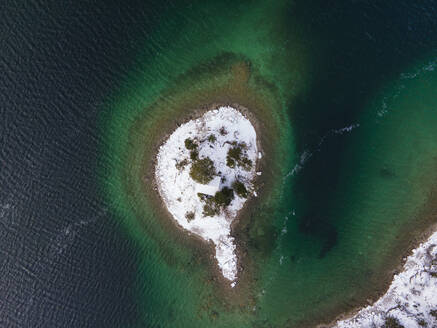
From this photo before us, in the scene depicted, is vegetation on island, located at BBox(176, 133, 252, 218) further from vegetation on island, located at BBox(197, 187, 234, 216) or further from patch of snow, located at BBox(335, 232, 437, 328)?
patch of snow, located at BBox(335, 232, 437, 328)

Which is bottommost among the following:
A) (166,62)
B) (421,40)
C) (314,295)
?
(314,295)

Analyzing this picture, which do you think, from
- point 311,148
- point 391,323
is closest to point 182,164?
point 311,148

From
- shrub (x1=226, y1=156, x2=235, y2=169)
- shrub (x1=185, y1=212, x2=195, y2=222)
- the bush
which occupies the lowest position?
shrub (x1=185, y1=212, x2=195, y2=222)

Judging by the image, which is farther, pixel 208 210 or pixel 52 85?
pixel 52 85

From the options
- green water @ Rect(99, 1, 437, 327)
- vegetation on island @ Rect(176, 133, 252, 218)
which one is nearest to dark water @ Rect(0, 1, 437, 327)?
green water @ Rect(99, 1, 437, 327)

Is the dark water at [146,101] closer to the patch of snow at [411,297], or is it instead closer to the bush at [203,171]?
the patch of snow at [411,297]

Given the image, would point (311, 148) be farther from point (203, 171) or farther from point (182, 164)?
point (182, 164)

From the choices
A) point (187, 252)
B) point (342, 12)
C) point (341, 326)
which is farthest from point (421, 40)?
point (187, 252)

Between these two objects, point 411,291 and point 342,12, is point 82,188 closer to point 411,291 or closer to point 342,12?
point 342,12
